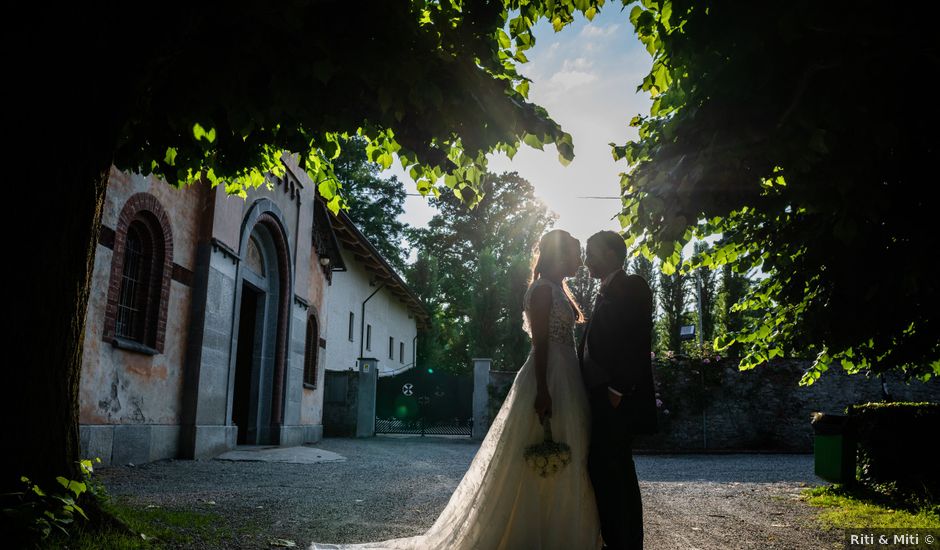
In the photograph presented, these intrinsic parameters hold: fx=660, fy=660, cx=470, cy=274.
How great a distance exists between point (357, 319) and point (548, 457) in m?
22.8

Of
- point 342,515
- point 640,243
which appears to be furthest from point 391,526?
point 640,243

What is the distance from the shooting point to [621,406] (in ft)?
11.7

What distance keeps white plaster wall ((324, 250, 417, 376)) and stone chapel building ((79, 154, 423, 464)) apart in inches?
186

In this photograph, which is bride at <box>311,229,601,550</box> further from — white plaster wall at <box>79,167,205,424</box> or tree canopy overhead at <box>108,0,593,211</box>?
white plaster wall at <box>79,167,205,424</box>

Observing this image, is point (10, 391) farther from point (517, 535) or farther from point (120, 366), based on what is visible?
point (120, 366)

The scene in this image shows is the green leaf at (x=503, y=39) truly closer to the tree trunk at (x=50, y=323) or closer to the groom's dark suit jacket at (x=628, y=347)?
the groom's dark suit jacket at (x=628, y=347)

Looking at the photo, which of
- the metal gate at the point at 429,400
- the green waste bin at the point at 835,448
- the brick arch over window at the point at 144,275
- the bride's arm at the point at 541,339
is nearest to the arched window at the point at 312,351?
the metal gate at the point at 429,400

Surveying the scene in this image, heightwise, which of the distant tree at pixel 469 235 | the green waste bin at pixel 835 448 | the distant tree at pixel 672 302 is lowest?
the green waste bin at pixel 835 448

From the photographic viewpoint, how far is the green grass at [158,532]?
3691 millimetres

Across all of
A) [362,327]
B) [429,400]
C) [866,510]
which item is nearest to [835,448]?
[866,510]

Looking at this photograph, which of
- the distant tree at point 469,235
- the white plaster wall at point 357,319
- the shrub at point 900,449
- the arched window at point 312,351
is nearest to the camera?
the shrub at point 900,449

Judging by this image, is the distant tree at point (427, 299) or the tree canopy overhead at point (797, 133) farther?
the distant tree at point (427, 299)

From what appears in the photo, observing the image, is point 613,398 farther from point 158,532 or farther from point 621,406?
point 158,532

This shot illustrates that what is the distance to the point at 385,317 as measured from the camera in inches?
1195
